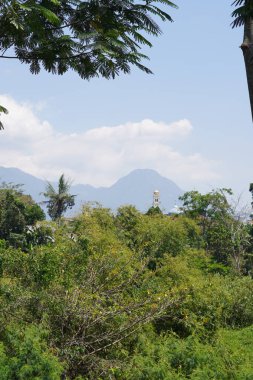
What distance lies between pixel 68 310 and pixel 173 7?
18.3ft

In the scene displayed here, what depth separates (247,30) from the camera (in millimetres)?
Answer: 6234

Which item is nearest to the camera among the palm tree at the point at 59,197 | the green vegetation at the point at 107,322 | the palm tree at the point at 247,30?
the palm tree at the point at 247,30

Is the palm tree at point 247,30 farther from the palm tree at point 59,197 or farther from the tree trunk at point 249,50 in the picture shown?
the palm tree at point 59,197

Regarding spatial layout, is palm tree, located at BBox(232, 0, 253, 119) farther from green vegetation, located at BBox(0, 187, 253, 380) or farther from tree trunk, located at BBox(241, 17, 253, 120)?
green vegetation, located at BBox(0, 187, 253, 380)

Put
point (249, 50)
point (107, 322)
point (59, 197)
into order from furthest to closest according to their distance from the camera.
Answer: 1. point (59, 197)
2. point (107, 322)
3. point (249, 50)

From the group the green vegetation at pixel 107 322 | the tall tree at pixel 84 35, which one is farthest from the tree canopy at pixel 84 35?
the green vegetation at pixel 107 322

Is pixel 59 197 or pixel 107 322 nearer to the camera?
pixel 107 322

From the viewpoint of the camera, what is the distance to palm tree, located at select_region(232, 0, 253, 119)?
17.8 feet

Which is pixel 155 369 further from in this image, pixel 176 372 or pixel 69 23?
pixel 69 23

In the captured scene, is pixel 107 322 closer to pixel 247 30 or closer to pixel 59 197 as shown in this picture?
pixel 247 30

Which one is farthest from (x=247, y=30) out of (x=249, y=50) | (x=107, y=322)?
(x=107, y=322)

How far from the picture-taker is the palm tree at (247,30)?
5434 millimetres

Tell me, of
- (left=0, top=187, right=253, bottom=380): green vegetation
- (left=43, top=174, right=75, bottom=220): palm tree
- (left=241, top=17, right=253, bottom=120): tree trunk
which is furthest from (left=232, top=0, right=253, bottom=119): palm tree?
(left=43, top=174, right=75, bottom=220): palm tree

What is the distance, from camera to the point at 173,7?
8.20m
